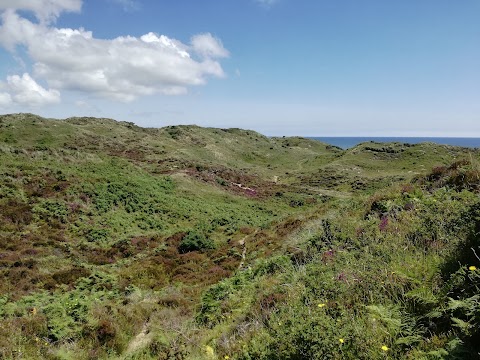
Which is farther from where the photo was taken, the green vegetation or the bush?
the bush

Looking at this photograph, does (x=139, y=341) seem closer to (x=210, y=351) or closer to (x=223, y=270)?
(x=210, y=351)

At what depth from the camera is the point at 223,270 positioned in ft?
54.7

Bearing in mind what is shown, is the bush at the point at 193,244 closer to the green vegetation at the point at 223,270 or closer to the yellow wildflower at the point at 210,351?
the green vegetation at the point at 223,270

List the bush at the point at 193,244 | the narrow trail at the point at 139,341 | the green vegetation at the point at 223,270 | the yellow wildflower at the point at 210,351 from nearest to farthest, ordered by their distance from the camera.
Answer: the green vegetation at the point at 223,270
the yellow wildflower at the point at 210,351
the narrow trail at the point at 139,341
the bush at the point at 193,244

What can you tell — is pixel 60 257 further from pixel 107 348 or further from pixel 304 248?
pixel 304 248

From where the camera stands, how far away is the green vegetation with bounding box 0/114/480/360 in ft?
14.6

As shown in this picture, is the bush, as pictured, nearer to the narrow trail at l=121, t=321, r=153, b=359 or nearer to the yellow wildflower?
the narrow trail at l=121, t=321, r=153, b=359

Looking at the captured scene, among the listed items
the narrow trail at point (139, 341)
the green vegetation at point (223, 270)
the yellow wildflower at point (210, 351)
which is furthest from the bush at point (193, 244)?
the yellow wildflower at point (210, 351)

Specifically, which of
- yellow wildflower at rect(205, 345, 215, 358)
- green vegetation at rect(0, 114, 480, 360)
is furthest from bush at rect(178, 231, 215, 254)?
yellow wildflower at rect(205, 345, 215, 358)

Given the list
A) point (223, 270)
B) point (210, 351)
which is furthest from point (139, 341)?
point (223, 270)

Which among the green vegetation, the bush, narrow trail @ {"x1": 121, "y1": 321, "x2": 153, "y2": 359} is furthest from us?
the bush

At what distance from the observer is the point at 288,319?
5.10 m

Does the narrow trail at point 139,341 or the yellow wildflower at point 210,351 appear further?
the narrow trail at point 139,341

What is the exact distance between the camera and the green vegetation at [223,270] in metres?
4.45
